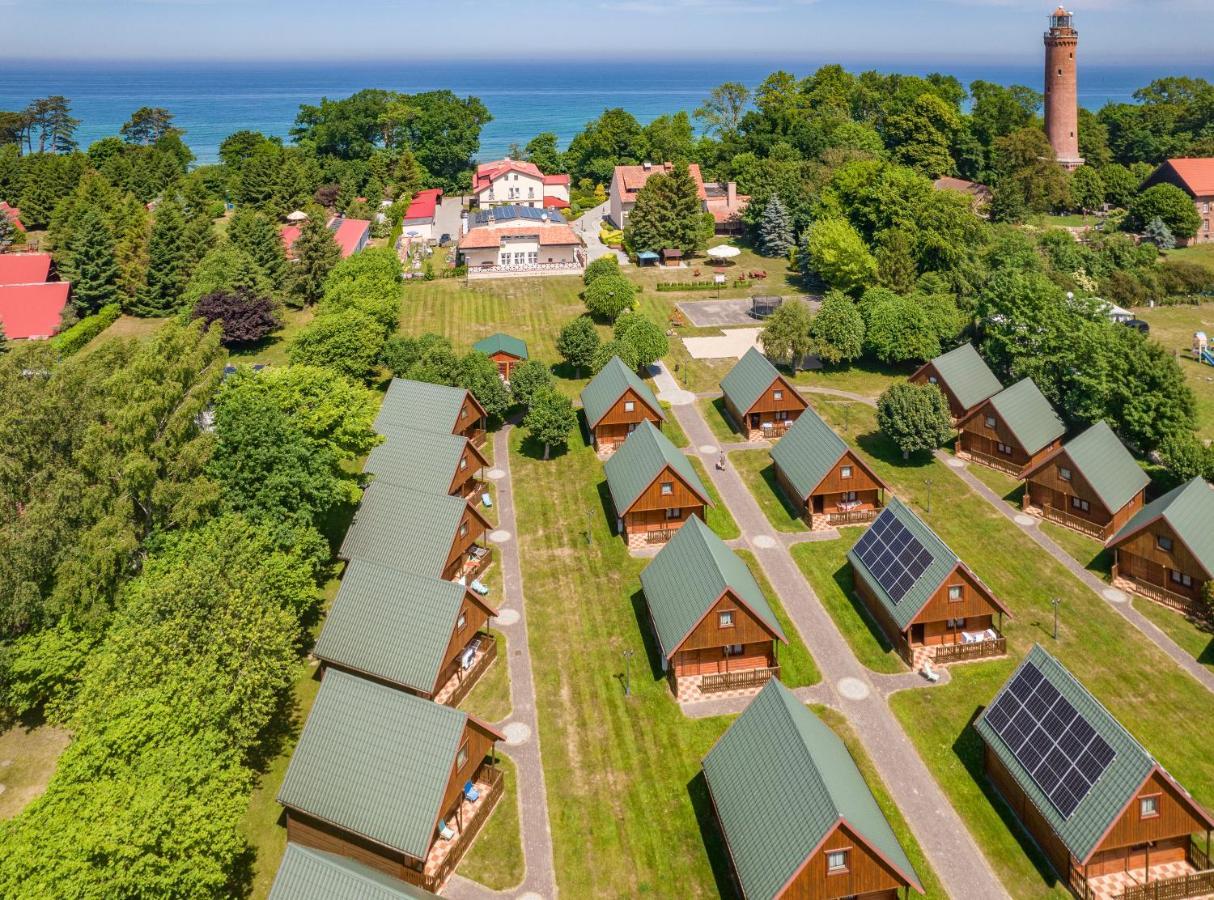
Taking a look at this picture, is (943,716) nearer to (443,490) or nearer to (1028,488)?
(1028,488)

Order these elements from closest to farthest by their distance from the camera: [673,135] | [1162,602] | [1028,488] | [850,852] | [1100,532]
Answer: [850,852] → [1162,602] → [1100,532] → [1028,488] → [673,135]

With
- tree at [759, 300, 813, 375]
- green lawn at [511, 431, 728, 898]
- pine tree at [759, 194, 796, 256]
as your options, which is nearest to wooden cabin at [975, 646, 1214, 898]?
green lawn at [511, 431, 728, 898]

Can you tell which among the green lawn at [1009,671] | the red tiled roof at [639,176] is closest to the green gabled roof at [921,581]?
the green lawn at [1009,671]

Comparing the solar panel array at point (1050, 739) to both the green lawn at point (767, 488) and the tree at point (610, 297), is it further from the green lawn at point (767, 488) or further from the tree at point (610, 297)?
the tree at point (610, 297)

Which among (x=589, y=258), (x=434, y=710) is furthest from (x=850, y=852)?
(x=589, y=258)

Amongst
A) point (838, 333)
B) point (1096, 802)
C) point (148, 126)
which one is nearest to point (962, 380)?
point (838, 333)
